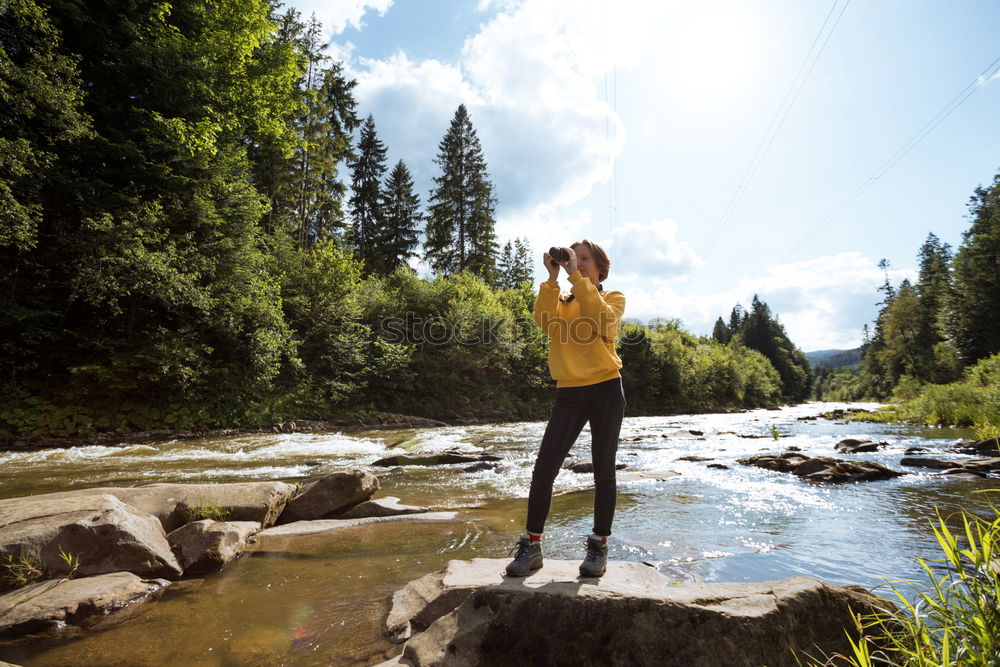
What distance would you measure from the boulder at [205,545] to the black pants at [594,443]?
286 cm

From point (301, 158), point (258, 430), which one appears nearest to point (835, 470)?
point (258, 430)

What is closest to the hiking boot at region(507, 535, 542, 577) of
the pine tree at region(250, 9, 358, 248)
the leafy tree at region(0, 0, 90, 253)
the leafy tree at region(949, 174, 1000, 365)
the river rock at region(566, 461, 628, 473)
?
the river rock at region(566, 461, 628, 473)

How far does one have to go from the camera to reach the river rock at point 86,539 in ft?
11.1

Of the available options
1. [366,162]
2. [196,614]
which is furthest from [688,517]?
[366,162]

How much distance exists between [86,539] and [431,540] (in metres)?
2.86

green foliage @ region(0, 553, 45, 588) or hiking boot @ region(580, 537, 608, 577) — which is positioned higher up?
hiking boot @ region(580, 537, 608, 577)

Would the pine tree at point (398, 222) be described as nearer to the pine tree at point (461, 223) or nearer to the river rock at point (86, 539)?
the pine tree at point (461, 223)

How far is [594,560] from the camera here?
113 inches

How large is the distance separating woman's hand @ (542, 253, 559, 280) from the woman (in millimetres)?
111

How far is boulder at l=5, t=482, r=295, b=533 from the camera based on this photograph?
15.0ft

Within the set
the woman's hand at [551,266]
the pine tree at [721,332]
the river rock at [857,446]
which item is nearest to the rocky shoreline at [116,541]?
the woman's hand at [551,266]

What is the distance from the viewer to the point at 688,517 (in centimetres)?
558

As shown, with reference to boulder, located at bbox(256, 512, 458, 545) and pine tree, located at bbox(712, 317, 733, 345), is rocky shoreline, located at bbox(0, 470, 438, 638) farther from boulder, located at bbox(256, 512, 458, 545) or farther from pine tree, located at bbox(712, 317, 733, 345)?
pine tree, located at bbox(712, 317, 733, 345)

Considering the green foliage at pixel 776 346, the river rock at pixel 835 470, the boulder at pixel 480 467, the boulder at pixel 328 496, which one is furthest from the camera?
the green foliage at pixel 776 346
